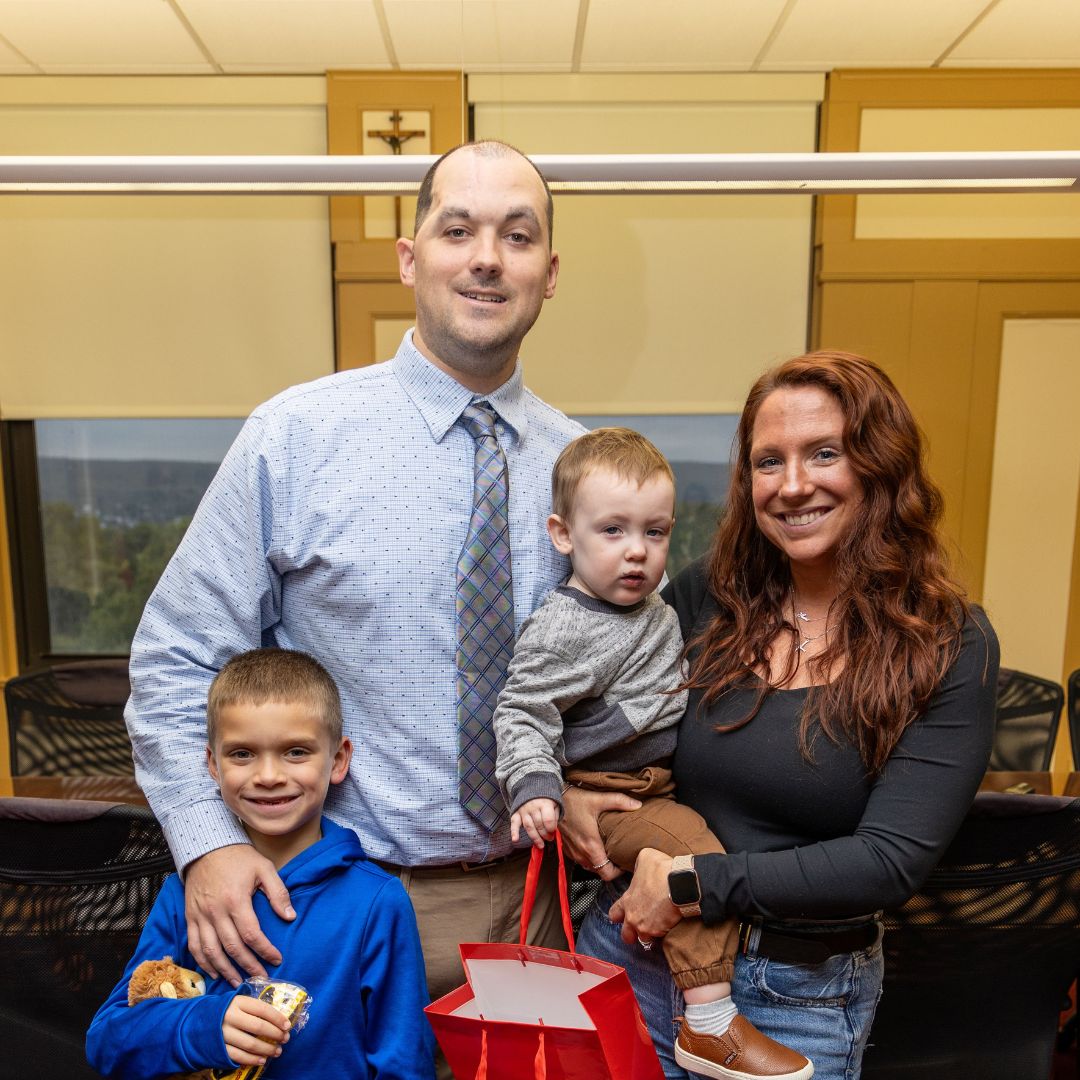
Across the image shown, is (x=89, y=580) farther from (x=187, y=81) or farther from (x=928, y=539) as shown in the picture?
(x=928, y=539)

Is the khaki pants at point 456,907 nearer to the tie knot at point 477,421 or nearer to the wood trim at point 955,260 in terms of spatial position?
the tie knot at point 477,421

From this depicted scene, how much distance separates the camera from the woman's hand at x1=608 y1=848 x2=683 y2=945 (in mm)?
1161

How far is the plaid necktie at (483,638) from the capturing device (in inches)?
50.9

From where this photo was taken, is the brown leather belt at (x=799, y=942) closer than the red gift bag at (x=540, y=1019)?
No

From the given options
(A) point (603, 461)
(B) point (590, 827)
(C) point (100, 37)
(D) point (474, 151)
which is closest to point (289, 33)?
(C) point (100, 37)

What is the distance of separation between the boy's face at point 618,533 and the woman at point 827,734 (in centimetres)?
14

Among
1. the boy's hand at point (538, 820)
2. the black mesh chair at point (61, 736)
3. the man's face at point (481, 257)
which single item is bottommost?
the black mesh chair at point (61, 736)

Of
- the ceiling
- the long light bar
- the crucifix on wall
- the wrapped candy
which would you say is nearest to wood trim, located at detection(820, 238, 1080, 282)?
the ceiling

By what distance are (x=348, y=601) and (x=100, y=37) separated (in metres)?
3.23

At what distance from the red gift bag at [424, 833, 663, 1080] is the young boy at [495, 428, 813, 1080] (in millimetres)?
158

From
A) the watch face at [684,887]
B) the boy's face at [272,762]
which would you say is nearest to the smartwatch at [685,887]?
the watch face at [684,887]

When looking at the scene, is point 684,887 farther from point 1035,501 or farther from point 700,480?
point 1035,501

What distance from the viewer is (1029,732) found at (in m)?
2.60

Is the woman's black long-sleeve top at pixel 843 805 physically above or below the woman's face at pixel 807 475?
below
